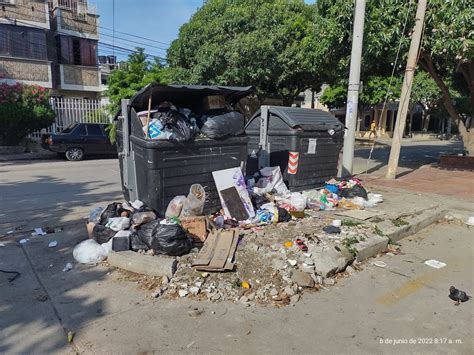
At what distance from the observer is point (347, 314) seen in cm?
311

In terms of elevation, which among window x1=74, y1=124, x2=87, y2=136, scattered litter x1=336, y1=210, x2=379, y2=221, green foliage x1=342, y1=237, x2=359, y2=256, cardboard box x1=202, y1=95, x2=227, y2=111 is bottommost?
green foliage x1=342, y1=237, x2=359, y2=256

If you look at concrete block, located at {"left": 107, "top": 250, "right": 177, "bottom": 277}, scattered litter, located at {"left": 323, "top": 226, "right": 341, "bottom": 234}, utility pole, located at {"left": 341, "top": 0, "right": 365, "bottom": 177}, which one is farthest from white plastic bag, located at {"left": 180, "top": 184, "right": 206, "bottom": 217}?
utility pole, located at {"left": 341, "top": 0, "right": 365, "bottom": 177}

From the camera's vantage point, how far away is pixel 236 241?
4.13 meters

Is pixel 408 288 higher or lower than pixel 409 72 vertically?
lower

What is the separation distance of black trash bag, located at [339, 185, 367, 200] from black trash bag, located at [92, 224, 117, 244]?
4.03 meters

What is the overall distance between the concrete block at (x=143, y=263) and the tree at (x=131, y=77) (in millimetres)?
11708

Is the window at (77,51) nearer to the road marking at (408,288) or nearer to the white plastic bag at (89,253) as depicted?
the white plastic bag at (89,253)

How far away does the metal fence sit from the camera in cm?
1680

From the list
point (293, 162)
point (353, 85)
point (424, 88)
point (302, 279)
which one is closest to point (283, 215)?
point (302, 279)

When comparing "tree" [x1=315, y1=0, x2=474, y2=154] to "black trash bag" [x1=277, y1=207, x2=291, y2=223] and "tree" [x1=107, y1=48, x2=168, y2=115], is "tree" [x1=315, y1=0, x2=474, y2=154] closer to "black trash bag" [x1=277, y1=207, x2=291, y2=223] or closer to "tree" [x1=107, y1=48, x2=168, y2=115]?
"black trash bag" [x1=277, y1=207, x2=291, y2=223]

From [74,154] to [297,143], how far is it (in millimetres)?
10245

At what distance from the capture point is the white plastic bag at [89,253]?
4.02 m

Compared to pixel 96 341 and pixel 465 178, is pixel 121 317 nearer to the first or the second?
pixel 96 341

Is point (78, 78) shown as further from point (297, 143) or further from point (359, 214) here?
point (359, 214)
